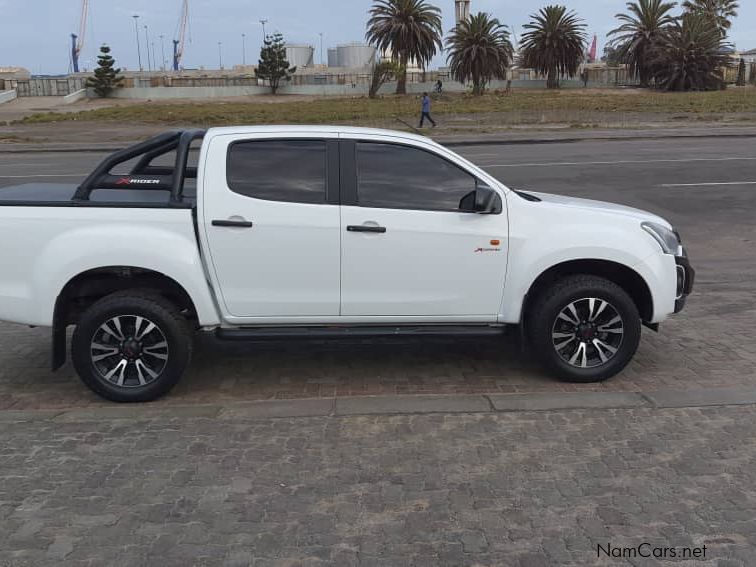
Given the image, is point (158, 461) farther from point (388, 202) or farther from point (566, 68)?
point (566, 68)

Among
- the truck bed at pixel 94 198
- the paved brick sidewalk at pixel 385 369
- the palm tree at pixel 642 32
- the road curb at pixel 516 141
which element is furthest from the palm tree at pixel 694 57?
the truck bed at pixel 94 198

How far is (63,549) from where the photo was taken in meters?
3.35

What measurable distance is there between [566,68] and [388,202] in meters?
82.0

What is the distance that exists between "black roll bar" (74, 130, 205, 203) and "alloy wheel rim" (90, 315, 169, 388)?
2.90 ft

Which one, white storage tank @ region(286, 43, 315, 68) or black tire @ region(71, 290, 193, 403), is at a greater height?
white storage tank @ region(286, 43, 315, 68)

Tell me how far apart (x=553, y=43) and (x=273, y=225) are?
80.4 meters

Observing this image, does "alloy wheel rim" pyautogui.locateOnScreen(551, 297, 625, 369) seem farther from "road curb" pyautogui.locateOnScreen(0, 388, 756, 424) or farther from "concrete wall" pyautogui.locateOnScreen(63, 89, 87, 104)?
"concrete wall" pyautogui.locateOnScreen(63, 89, 87, 104)

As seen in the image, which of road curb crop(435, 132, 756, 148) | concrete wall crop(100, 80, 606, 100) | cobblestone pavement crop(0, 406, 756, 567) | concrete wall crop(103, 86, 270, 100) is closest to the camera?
cobblestone pavement crop(0, 406, 756, 567)

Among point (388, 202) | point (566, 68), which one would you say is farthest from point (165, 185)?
point (566, 68)

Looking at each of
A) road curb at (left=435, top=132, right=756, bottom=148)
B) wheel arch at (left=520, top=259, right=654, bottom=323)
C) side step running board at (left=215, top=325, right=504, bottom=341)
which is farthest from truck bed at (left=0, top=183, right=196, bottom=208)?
road curb at (left=435, top=132, right=756, bottom=148)

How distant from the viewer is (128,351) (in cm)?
508

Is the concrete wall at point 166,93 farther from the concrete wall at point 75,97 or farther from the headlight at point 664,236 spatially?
the headlight at point 664,236

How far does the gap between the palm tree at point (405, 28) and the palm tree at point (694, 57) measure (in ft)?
72.9

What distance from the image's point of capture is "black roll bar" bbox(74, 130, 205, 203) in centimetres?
516
